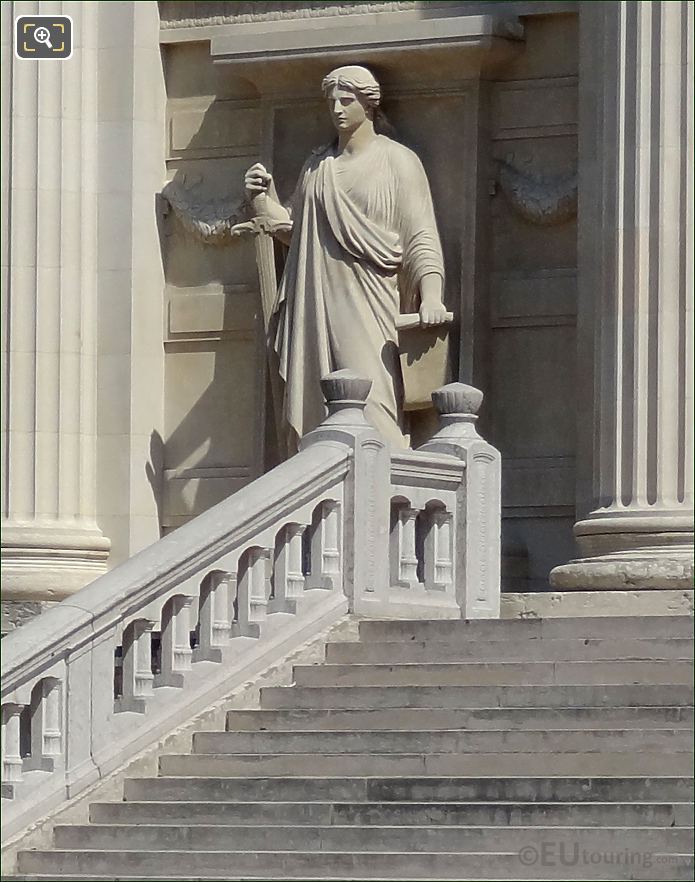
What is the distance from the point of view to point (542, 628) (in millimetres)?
15398

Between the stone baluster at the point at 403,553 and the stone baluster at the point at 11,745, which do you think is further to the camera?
the stone baluster at the point at 403,553

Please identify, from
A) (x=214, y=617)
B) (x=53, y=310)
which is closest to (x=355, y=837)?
(x=214, y=617)

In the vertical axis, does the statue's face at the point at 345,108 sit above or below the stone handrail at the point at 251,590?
above

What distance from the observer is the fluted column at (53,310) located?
64.2 feet

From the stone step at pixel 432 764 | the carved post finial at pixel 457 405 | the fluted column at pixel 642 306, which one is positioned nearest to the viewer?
the stone step at pixel 432 764

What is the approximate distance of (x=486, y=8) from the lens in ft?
62.4

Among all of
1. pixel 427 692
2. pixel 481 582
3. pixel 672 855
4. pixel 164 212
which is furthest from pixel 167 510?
pixel 672 855

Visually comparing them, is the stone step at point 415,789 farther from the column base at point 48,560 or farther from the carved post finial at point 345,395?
the column base at point 48,560

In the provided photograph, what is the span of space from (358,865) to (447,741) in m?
1.15

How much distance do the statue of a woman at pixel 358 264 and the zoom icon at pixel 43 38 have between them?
6.92 ft

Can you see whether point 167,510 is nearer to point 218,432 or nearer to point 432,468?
point 218,432

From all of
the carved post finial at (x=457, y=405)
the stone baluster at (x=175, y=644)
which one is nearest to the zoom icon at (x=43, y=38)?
the carved post finial at (x=457, y=405)

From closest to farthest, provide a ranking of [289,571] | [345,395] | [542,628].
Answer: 1. [542,628]
2. [289,571]
3. [345,395]

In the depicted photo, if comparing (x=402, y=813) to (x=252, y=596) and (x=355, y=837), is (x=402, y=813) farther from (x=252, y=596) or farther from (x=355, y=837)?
(x=252, y=596)
